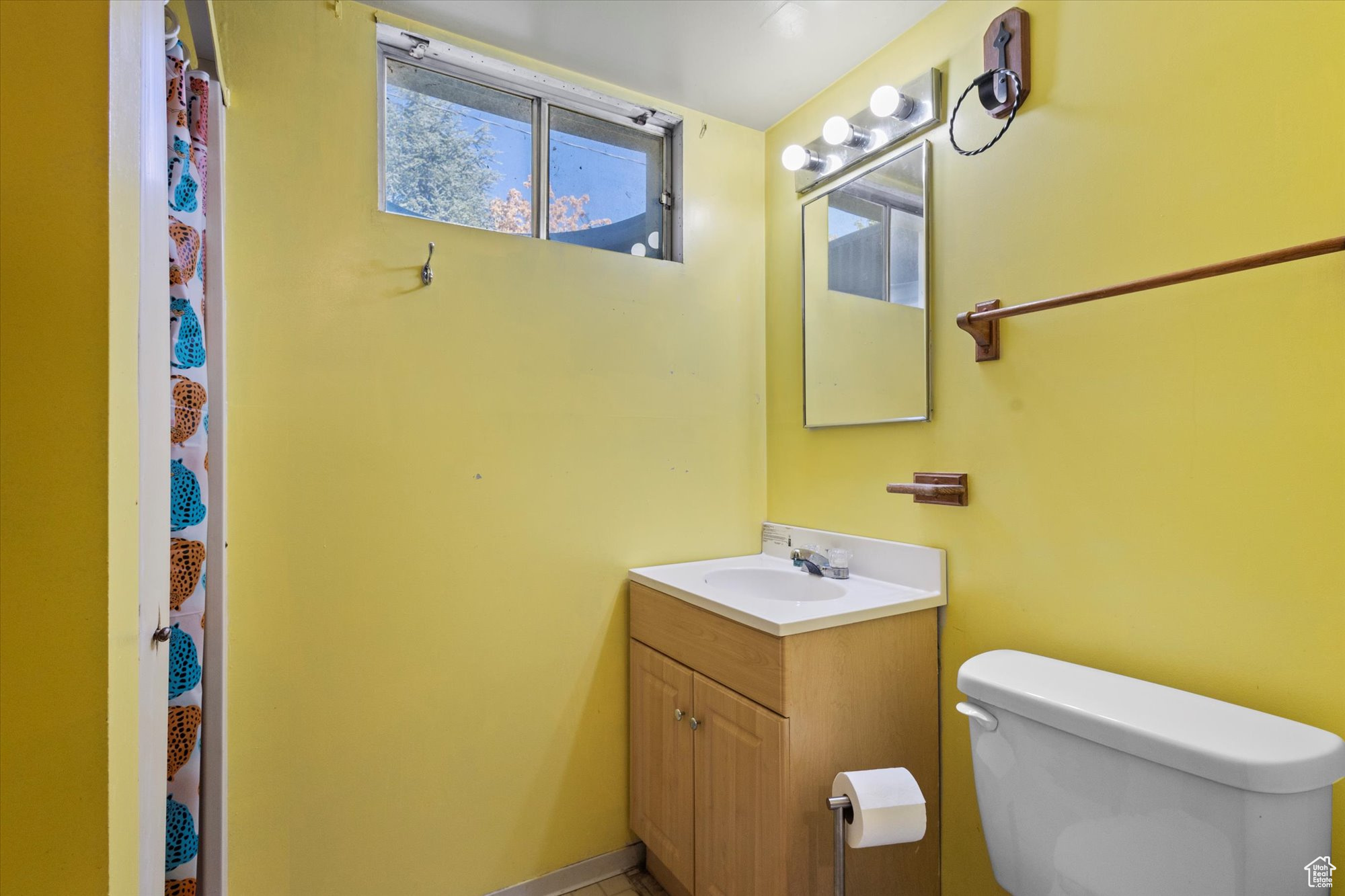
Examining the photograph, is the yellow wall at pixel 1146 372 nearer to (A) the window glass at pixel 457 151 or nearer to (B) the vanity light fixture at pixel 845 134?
(B) the vanity light fixture at pixel 845 134

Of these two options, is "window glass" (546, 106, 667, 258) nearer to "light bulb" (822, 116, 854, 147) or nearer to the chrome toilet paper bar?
A: "light bulb" (822, 116, 854, 147)

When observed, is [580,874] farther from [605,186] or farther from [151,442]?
[605,186]

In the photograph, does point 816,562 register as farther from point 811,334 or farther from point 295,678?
point 295,678

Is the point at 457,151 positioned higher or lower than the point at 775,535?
higher

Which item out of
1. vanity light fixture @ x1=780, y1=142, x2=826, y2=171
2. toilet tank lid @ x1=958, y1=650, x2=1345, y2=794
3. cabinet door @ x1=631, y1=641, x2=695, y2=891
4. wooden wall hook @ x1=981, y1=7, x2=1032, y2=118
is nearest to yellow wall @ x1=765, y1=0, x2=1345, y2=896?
wooden wall hook @ x1=981, y1=7, x2=1032, y2=118

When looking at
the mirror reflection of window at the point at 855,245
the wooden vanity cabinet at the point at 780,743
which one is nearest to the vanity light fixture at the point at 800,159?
the mirror reflection of window at the point at 855,245

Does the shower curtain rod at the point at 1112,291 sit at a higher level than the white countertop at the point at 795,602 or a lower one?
higher

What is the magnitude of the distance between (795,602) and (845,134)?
126cm

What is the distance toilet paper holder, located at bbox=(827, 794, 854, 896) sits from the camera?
1.17 metres

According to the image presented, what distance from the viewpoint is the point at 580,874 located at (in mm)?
1798

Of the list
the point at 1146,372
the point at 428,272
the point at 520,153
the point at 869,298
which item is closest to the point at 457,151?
the point at 520,153

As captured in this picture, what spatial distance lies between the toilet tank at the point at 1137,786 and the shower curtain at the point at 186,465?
1.48 metres

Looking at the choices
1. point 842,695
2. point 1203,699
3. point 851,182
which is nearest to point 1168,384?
point 1203,699

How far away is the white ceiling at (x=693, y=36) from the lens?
1.58 m
